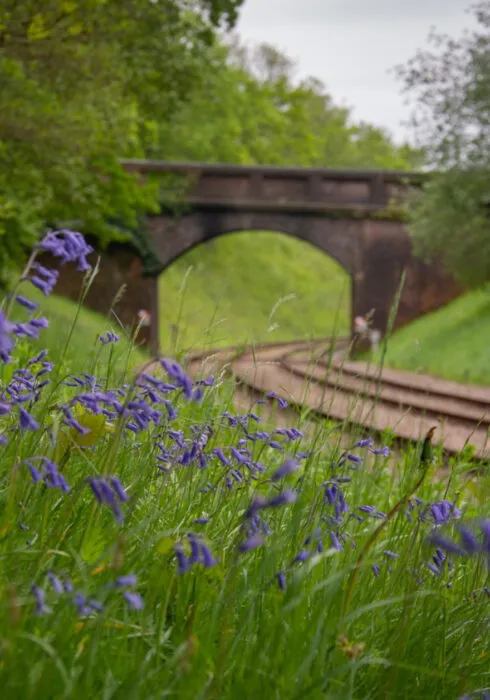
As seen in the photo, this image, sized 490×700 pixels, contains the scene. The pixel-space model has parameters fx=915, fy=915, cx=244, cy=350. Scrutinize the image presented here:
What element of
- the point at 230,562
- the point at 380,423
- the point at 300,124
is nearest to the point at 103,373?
the point at 230,562

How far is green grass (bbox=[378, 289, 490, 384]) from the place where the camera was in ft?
58.8

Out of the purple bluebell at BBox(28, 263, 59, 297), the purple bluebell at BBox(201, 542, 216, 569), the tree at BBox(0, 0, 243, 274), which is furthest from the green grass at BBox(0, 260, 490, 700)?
the tree at BBox(0, 0, 243, 274)

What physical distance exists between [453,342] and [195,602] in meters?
18.5

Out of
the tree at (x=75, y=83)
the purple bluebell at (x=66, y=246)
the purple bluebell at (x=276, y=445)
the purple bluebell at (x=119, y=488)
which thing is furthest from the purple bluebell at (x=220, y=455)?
the tree at (x=75, y=83)

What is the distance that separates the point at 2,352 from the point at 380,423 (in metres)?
10.6

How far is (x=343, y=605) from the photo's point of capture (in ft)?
6.81

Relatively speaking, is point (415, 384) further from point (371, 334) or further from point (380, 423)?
point (371, 334)

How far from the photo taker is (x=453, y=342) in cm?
2009

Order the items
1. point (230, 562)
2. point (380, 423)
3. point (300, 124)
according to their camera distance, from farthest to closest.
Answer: point (300, 124), point (380, 423), point (230, 562)

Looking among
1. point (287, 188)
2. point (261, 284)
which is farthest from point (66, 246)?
point (261, 284)

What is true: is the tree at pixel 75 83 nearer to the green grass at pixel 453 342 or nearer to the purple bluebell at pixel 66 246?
the green grass at pixel 453 342

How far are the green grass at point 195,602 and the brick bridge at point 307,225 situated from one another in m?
22.8

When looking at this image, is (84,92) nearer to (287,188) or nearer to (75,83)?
(75,83)

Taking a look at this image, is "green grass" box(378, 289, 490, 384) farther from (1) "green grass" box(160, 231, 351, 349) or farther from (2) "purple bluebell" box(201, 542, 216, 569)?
(2) "purple bluebell" box(201, 542, 216, 569)
